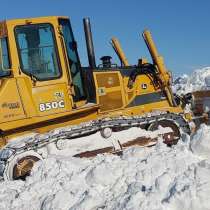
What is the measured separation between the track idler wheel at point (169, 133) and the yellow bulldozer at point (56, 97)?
20mm

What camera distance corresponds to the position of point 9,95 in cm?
922

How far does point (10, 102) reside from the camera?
923 cm

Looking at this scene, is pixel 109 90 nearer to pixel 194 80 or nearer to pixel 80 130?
pixel 80 130

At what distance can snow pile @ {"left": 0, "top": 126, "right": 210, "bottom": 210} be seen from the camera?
18.1 ft

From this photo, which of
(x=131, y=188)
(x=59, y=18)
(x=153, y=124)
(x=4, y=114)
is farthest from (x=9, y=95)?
(x=131, y=188)

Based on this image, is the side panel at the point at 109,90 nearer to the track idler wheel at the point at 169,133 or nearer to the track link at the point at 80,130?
the track link at the point at 80,130

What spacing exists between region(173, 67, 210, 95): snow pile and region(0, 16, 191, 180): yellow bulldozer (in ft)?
32.4

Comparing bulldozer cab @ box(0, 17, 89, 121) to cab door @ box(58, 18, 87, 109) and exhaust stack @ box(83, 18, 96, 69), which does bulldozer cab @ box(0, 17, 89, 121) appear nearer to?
cab door @ box(58, 18, 87, 109)

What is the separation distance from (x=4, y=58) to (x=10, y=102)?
85 centimetres

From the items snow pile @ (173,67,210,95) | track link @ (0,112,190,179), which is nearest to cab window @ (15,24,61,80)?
track link @ (0,112,190,179)

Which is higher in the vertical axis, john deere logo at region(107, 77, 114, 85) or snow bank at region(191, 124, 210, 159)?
john deere logo at region(107, 77, 114, 85)

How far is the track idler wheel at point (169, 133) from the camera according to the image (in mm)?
10047

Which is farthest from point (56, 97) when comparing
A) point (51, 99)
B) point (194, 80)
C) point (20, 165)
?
point (194, 80)

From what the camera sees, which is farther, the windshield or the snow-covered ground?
the windshield
